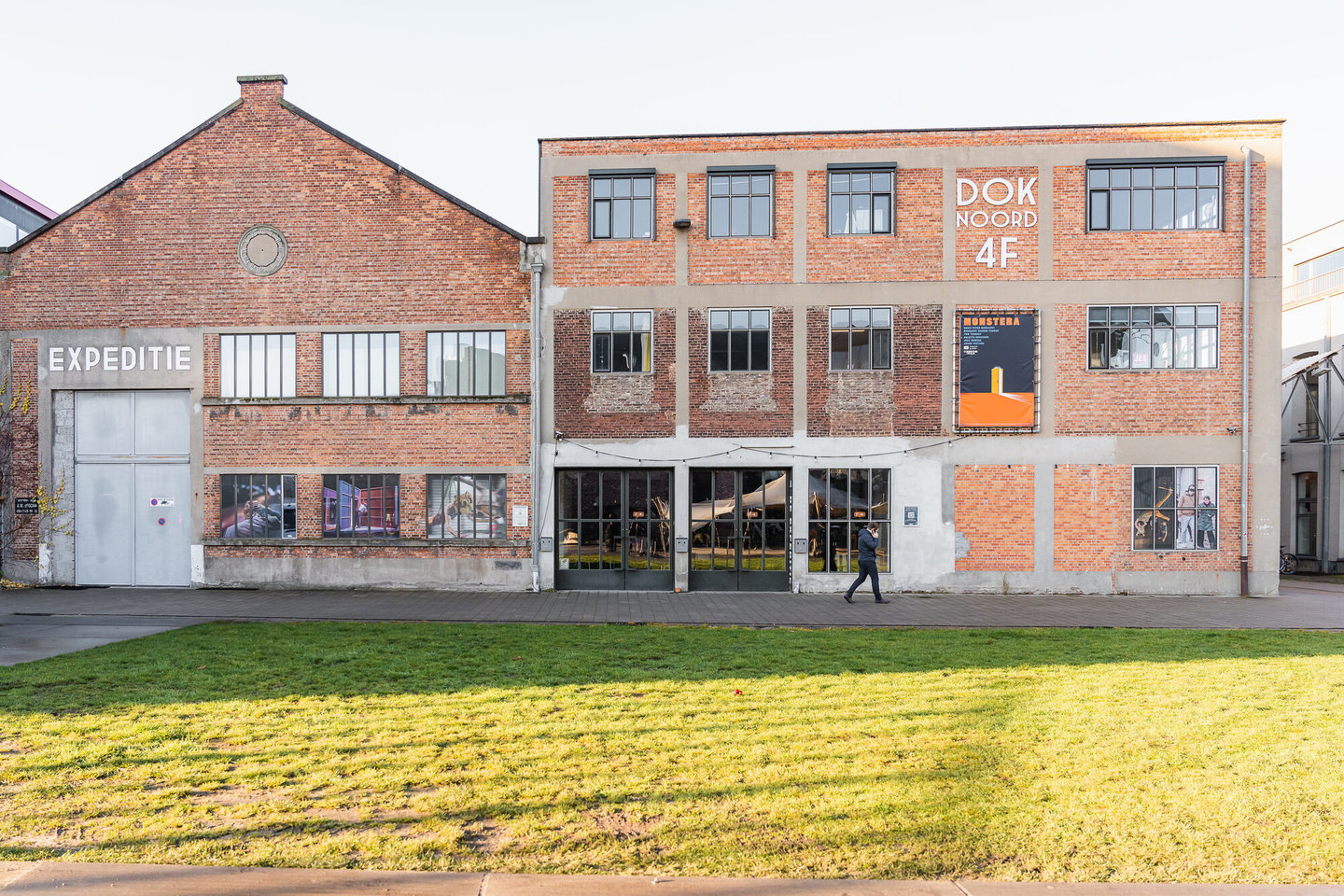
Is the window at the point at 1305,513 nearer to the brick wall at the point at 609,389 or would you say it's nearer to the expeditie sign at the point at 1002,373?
the expeditie sign at the point at 1002,373

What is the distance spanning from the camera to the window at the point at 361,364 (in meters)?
18.2

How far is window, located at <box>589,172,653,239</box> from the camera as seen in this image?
18141mm

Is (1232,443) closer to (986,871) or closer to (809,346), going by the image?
(809,346)

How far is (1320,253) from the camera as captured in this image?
31.6m

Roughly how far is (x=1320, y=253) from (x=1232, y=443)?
21.1 m

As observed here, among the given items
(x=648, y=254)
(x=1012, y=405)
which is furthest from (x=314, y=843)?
(x=1012, y=405)

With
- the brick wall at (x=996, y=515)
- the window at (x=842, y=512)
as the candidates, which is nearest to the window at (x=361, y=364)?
the window at (x=842, y=512)

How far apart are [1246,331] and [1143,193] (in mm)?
3760

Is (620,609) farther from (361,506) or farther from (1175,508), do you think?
(1175,508)

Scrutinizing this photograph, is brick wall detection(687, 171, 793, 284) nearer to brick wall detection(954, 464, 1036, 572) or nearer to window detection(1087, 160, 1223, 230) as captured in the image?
brick wall detection(954, 464, 1036, 572)

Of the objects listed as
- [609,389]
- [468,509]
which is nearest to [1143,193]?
[609,389]

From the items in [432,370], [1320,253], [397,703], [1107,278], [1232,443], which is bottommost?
[397,703]

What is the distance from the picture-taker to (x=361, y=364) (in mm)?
18203

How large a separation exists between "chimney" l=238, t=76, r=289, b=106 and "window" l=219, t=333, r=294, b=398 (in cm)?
544
